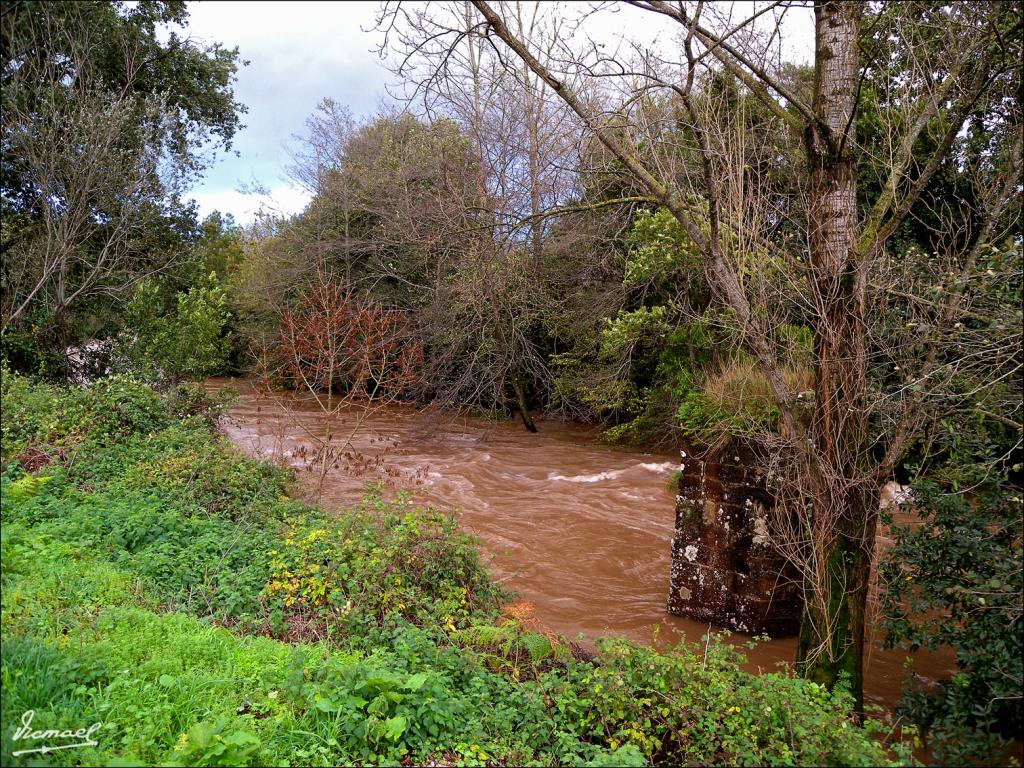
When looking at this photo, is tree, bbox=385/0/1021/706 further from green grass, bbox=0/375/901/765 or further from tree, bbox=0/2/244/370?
tree, bbox=0/2/244/370

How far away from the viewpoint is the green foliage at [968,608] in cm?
476

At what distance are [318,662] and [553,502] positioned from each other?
8671 millimetres

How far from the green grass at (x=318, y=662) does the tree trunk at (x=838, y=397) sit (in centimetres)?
73

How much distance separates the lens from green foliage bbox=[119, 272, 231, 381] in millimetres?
13055

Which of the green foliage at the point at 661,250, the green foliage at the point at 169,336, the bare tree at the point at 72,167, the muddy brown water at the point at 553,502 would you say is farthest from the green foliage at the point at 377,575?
the bare tree at the point at 72,167

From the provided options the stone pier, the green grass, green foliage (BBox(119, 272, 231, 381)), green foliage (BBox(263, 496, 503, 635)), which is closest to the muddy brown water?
the stone pier

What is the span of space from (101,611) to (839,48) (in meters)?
7.05

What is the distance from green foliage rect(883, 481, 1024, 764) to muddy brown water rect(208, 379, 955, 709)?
0.87 metres

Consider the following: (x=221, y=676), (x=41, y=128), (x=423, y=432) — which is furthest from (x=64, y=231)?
(x=221, y=676)

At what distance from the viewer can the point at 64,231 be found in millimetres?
12711

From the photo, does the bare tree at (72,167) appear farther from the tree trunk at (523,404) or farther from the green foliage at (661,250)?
the tree trunk at (523,404)

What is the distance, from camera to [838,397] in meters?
5.72

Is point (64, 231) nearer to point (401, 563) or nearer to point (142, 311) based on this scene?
point (142, 311)

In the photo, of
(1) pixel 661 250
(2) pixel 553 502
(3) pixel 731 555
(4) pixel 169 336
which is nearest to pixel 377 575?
(3) pixel 731 555
